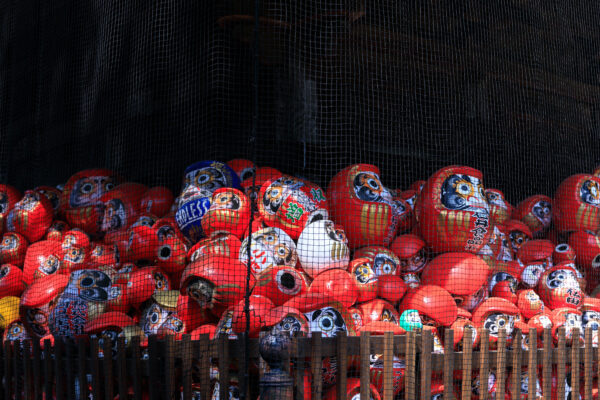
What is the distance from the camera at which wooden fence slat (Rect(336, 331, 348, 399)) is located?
3707mm

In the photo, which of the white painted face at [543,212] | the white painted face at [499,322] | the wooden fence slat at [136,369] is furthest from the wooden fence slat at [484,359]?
the white painted face at [543,212]

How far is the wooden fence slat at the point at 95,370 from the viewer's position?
13.5 ft

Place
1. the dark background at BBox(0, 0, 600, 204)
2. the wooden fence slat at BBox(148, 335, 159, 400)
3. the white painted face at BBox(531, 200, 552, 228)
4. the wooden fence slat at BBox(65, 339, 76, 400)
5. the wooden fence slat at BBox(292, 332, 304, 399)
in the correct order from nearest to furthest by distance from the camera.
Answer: the wooden fence slat at BBox(292, 332, 304, 399)
the wooden fence slat at BBox(148, 335, 159, 400)
the wooden fence slat at BBox(65, 339, 76, 400)
the dark background at BBox(0, 0, 600, 204)
the white painted face at BBox(531, 200, 552, 228)

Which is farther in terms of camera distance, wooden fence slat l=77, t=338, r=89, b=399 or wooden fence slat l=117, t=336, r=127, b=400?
wooden fence slat l=77, t=338, r=89, b=399

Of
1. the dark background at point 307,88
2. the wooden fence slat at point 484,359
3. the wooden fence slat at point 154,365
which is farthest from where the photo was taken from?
the dark background at point 307,88

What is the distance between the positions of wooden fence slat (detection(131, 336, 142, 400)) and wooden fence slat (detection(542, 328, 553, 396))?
103 inches

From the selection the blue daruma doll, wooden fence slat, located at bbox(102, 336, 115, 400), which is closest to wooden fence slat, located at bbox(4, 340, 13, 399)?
wooden fence slat, located at bbox(102, 336, 115, 400)

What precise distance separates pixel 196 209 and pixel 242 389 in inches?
81.0

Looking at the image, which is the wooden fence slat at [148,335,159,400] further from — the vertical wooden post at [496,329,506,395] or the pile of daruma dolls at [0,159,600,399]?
the vertical wooden post at [496,329,506,395]

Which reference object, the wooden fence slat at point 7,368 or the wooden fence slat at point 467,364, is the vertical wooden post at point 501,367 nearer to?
the wooden fence slat at point 467,364

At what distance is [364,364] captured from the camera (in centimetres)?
378

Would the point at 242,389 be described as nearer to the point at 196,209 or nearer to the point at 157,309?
the point at 157,309

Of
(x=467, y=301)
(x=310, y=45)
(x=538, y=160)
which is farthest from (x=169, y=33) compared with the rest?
(x=538, y=160)

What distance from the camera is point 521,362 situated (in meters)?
4.38
